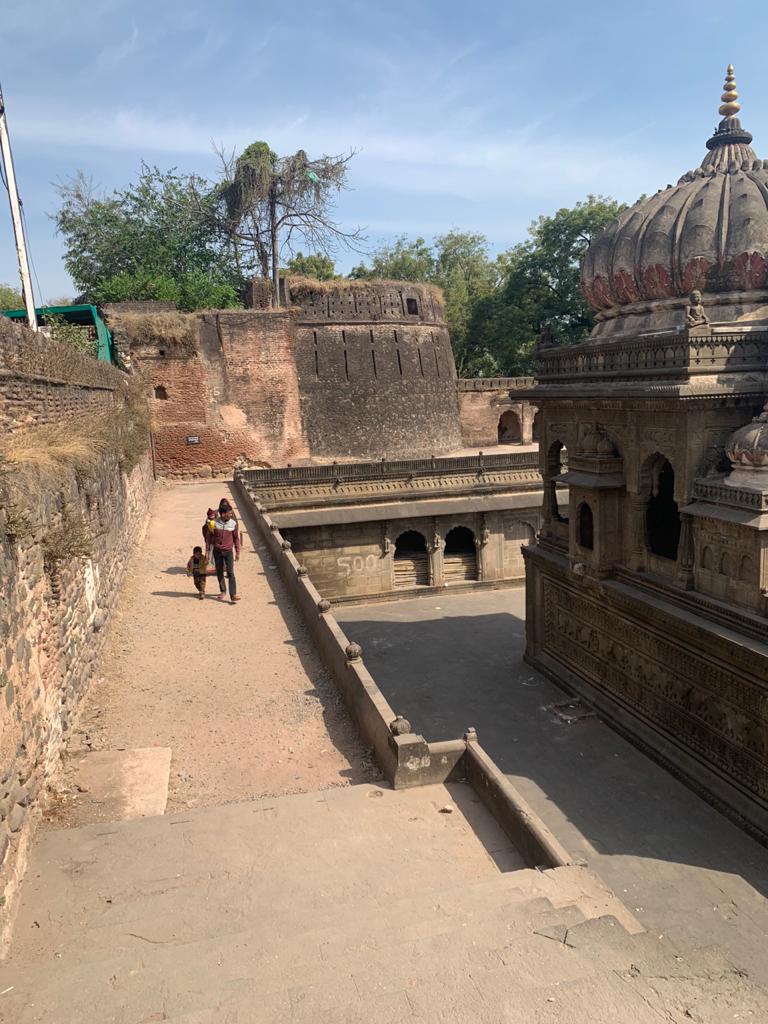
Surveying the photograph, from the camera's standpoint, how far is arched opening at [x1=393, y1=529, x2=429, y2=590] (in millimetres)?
19156

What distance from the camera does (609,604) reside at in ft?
35.1

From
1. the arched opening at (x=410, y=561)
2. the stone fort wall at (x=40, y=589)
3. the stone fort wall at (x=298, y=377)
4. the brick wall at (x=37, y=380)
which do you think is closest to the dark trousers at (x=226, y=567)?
the stone fort wall at (x=40, y=589)

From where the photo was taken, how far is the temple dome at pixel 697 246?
9953 mm

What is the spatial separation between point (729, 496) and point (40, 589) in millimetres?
6960

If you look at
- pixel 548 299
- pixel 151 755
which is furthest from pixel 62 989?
pixel 548 299

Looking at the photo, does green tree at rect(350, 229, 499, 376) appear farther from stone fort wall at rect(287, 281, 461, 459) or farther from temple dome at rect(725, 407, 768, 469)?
temple dome at rect(725, 407, 768, 469)

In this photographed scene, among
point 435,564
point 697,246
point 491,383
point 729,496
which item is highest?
point 697,246

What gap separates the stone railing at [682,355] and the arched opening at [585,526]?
1.98 metres

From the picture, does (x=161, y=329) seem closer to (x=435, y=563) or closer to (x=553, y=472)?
(x=435, y=563)

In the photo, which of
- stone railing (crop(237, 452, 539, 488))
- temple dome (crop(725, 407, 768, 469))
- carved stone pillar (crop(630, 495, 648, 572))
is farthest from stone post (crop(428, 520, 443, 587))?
temple dome (crop(725, 407, 768, 469))

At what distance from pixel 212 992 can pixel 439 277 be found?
49062 millimetres

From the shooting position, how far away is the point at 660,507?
10.6 metres

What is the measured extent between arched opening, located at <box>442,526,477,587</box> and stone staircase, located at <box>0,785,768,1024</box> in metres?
13.9

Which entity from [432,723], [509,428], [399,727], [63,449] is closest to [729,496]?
[399,727]
